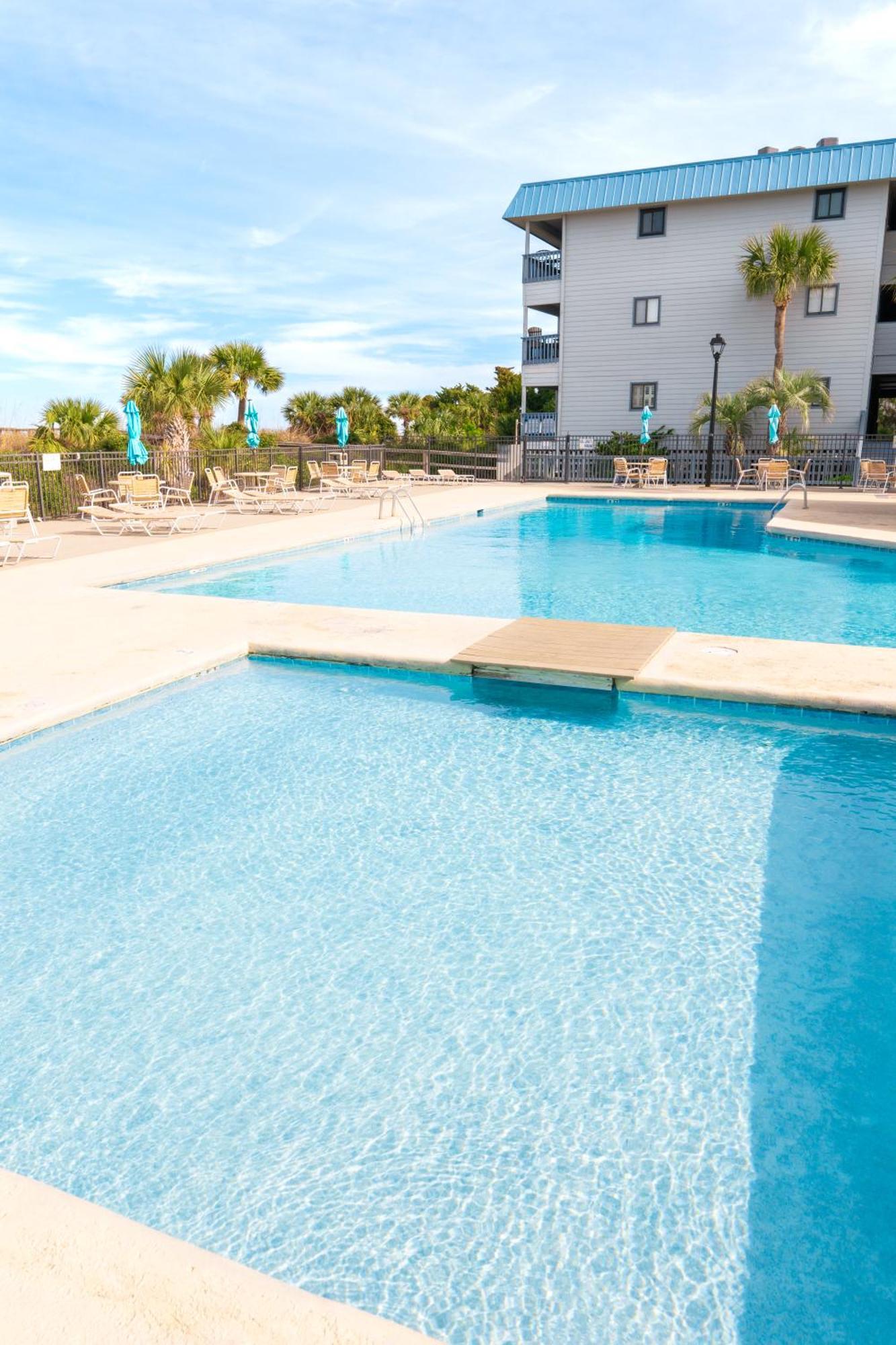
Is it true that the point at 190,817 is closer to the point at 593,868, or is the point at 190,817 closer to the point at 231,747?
the point at 231,747

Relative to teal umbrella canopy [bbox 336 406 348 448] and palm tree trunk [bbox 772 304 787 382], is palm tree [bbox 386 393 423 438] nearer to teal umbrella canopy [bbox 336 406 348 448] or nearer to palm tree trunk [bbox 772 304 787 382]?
teal umbrella canopy [bbox 336 406 348 448]

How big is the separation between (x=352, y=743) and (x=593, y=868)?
212 centimetres

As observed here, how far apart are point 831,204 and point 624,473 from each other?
1002 centimetres

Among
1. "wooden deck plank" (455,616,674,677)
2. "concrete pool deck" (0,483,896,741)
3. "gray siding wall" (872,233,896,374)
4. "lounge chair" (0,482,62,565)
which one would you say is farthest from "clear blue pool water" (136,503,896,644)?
"gray siding wall" (872,233,896,374)

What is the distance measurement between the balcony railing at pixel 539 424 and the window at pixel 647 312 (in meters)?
3.90

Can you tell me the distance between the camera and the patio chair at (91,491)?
693 inches

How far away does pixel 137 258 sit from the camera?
101 ft

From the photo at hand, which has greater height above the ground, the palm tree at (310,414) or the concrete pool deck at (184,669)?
the palm tree at (310,414)

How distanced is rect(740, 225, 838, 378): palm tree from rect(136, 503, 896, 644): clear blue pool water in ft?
39.2

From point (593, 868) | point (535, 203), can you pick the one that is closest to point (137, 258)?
point (535, 203)

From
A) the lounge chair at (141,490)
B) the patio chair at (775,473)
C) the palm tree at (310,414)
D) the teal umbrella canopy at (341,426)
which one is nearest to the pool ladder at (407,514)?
the lounge chair at (141,490)

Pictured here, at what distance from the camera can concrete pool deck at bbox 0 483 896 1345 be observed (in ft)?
6.34

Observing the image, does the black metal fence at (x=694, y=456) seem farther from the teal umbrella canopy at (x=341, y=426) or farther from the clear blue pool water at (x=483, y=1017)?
the clear blue pool water at (x=483, y=1017)

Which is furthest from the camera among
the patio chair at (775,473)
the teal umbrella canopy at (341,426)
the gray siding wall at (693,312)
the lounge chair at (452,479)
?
the lounge chair at (452,479)
